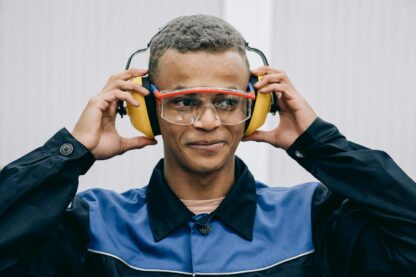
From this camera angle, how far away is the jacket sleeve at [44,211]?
1617mm

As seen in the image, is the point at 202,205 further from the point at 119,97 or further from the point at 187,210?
the point at 119,97

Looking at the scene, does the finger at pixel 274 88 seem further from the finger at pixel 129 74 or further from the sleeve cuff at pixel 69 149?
the sleeve cuff at pixel 69 149

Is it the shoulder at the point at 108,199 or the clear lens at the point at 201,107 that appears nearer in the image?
the clear lens at the point at 201,107

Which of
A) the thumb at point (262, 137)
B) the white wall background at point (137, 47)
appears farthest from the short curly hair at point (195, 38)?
the white wall background at point (137, 47)

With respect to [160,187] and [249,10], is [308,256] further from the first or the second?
[249,10]

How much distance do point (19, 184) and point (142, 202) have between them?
0.42 m

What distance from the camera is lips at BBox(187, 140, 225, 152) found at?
68.8 inches

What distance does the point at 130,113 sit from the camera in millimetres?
1804

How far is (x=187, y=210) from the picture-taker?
184 centimetres

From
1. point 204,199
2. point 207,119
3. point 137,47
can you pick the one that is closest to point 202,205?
point 204,199

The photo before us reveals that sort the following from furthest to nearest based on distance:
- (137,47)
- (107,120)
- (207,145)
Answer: (137,47)
(107,120)
(207,145)

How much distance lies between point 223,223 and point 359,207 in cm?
39

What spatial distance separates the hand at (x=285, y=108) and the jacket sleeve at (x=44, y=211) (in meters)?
0.52

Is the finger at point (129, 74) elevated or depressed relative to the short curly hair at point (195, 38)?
depressed
